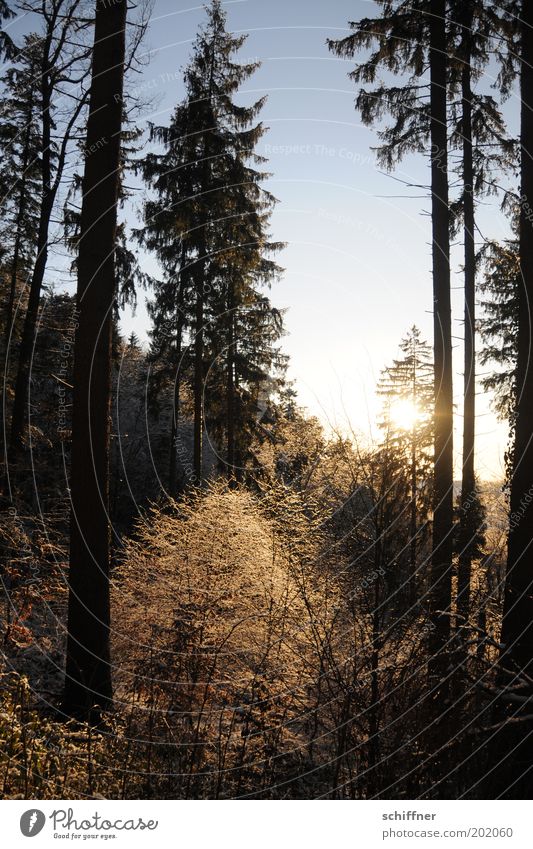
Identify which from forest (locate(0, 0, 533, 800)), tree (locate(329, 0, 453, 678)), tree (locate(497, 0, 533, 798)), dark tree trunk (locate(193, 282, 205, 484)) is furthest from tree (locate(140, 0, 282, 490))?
tree (locate(497, 0, 533, 798))

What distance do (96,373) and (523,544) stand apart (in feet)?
15.6

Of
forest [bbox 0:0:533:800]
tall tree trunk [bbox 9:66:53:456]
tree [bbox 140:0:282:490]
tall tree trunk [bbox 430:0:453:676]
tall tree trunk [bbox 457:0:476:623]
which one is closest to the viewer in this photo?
forest [bbox 0:0:533:800]

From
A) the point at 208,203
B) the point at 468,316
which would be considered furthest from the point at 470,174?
the point at 208,203

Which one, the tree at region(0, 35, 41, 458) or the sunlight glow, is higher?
the tree at region(0, 35, 41, 458)

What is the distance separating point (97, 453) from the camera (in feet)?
19.9

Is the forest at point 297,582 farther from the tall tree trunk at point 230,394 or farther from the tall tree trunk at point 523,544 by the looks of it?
the tall tree trunk at point 230,394

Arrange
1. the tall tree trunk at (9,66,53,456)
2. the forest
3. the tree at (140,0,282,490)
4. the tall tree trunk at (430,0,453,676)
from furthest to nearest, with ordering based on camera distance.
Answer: the tree at (140,0,282,490) < the tall tree trunk at (9,66,53,456) < the tall tree trunk at (430,0,453,676) < the forest

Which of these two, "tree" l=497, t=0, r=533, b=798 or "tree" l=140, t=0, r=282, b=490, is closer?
"tree" l=497, t=0, r=533, b=798

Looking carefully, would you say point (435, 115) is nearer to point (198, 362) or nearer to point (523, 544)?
point (523, 544)

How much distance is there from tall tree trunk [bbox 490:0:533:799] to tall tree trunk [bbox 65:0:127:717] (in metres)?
4.00

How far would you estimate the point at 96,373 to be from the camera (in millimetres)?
6102

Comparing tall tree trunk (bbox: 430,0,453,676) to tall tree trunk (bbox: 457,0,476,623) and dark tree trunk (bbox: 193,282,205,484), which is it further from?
dark tree trunk (bbox: 193,282,205,484)

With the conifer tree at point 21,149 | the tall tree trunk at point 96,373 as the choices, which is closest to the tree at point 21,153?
the conifer tree at point 21,149

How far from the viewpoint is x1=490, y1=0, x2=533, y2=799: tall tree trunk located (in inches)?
156
